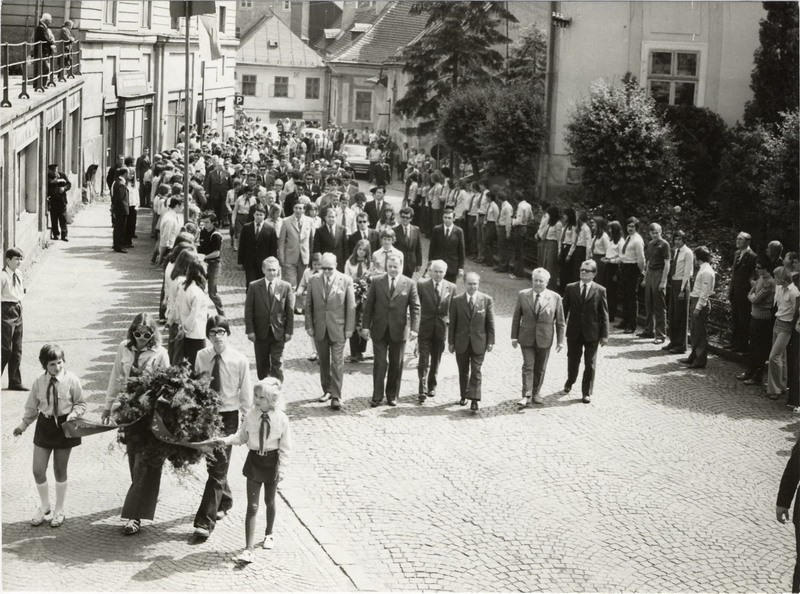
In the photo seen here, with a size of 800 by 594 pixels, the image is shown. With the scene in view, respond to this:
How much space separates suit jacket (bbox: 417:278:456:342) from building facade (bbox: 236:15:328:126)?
190ft

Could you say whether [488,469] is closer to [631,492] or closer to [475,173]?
[631,492]

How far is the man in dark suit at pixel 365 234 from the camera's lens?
1809cm

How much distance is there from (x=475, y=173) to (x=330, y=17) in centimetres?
4838

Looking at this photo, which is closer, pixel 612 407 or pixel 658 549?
pixel 658 549

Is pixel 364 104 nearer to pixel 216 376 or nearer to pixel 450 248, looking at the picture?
pixel 450 248

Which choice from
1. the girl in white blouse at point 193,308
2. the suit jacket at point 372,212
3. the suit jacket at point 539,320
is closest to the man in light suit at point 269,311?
the girl in white blouse at point 193,308

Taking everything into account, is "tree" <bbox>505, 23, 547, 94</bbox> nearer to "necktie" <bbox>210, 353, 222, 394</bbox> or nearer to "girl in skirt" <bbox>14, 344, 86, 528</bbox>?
"necktie" <bbox>210, 353, 222, 394</bbox>

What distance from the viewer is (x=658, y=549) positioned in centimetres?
990

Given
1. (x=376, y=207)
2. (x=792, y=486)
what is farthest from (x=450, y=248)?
(x=792, y=486)

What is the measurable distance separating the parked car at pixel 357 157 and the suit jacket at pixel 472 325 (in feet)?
106

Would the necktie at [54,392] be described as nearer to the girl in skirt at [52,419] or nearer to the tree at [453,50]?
the girl in skirt at [52,419]

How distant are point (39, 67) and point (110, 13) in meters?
9.87

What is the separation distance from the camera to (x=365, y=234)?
18219 millimetres

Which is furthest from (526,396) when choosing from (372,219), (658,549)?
(372,219)
